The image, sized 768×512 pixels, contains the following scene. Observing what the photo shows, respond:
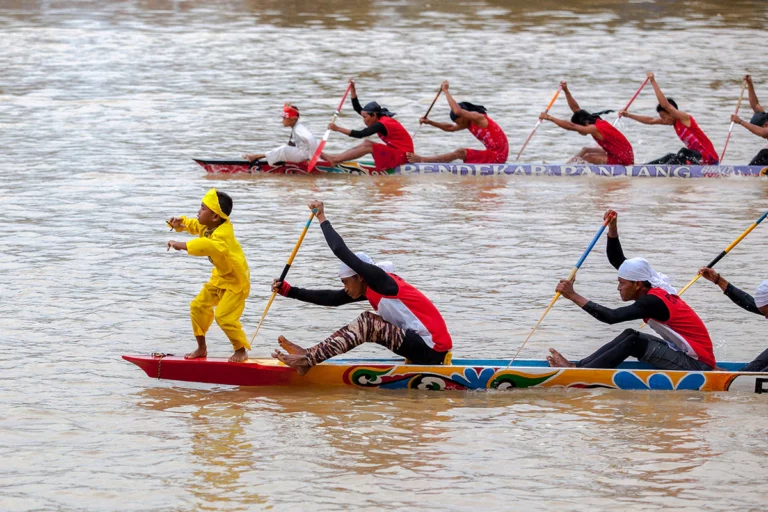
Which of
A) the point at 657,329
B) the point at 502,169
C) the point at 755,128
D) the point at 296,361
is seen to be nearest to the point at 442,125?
the point at 502,169

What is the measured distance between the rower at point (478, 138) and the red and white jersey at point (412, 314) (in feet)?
31.3

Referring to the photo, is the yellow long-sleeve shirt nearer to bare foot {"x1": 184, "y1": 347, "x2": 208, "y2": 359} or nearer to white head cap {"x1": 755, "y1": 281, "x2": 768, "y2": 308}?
bare foot {"x1": 184, "y1": 347, "x2": 208, "y2": 359}

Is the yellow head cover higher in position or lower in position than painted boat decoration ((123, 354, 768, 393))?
higher

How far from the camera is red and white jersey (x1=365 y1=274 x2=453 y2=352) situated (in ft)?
32.3

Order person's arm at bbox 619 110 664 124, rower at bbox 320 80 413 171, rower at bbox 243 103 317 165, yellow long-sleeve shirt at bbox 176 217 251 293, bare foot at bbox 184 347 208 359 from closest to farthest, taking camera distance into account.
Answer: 1. yellow long-sleeve shirt at bbox 176 217 251 293
2. bare foot at bbox 184 347 208 359
3. rower at bbox 320 80 413 171
4. rower at bbox 243 103 317 165
5. person's arm at bbox 619 110 664 124

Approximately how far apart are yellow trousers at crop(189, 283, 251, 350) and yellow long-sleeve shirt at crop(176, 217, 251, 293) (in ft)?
0.23

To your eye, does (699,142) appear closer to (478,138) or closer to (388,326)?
(478,138)

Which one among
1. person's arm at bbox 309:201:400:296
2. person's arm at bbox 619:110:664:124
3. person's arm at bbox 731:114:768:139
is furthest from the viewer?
person's arm at bbox 619:110:664:124

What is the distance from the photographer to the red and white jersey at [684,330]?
9.88m

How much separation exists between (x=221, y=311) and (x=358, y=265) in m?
1.19

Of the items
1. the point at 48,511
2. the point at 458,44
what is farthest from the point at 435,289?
the point at 458,44

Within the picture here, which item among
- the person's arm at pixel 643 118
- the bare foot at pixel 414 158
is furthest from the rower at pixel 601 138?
the bare foot at pixel 414 158

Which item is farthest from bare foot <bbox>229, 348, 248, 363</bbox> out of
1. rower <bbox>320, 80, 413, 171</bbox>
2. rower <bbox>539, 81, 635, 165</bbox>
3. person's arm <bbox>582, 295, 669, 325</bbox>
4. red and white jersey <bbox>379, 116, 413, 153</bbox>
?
rower <bbox>539, 81, 635, 165</bbox>

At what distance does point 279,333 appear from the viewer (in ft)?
38.6
